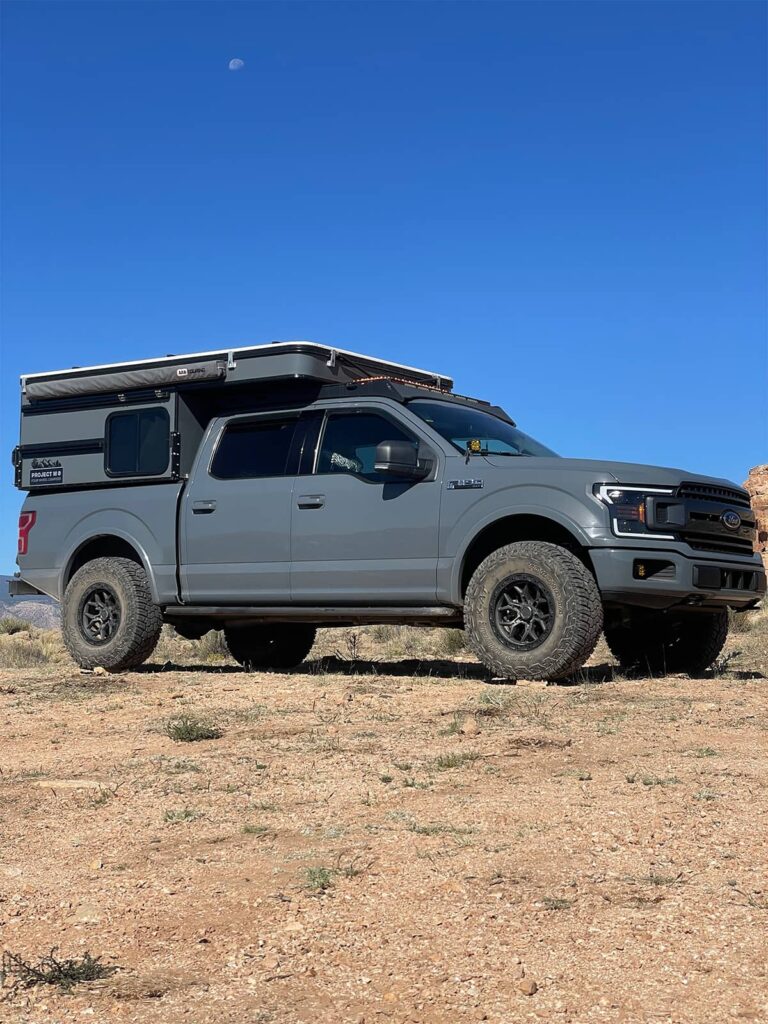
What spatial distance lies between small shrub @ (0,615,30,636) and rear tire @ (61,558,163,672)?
12258mm

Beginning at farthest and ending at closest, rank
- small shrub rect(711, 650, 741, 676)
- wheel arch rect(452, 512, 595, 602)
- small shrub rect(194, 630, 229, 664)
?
1. small shrub rect(194, 630, 229, 664)
2. small shrub rect(711, 650, 741, 676)
3. wheel arch rect(452, 512, 595, 602)

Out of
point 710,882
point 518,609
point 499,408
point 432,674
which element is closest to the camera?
point 710,882

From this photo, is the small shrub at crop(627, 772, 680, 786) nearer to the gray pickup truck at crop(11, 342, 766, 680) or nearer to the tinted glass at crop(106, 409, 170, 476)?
the gray pickup truck at crop(11, 342, 766, 680)

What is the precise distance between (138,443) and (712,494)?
5.01 m

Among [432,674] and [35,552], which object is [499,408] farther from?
[35,552]

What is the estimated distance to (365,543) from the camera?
29.2 feet

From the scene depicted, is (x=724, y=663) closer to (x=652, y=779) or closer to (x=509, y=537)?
(x=509, y=537)

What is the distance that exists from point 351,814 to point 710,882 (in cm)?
150

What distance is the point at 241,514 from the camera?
9.55 m

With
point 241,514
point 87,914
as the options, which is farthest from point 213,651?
point 87,914

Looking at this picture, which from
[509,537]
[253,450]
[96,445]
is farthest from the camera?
[96,445]

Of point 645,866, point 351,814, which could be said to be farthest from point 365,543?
point 645,866

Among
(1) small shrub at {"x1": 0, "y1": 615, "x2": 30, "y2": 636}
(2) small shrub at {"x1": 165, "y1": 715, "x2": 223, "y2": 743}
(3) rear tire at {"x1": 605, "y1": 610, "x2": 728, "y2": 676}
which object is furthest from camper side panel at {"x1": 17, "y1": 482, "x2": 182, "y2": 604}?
(1) small shrub at {"x1": 0, "y1": 615, "x2": 30, "y2": 636}

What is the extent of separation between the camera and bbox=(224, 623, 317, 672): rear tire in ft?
37.1
